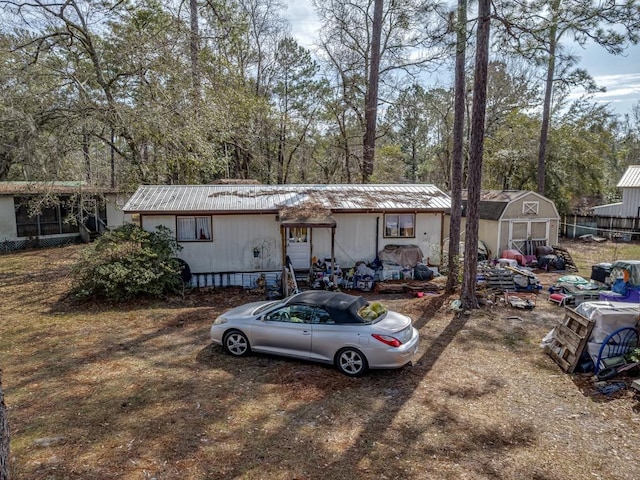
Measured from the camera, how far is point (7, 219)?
20906mm

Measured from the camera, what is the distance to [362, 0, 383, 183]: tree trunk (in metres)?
20.3

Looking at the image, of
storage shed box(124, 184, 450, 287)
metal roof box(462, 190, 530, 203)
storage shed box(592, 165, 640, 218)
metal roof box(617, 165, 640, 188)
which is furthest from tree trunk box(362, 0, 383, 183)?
metal roof box(617, 165, 640, 188)

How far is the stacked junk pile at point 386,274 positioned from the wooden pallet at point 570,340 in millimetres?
5399

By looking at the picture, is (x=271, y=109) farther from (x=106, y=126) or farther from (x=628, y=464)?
(x=628, y=464)

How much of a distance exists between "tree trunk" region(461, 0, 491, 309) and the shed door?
28.7ft

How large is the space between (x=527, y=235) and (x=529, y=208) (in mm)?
1257

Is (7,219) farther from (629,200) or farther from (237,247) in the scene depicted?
(629,200)

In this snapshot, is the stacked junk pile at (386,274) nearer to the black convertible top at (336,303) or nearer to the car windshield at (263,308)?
the car windshield at (263,308)

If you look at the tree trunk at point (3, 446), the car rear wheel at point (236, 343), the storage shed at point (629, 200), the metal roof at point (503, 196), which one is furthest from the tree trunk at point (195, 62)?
the storage shed at point (629, 200)

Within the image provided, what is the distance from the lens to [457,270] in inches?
529

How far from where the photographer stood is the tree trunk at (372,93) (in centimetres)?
2033

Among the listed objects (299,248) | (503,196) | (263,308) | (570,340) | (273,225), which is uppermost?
(503,196)

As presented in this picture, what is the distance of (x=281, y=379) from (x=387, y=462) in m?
2.71

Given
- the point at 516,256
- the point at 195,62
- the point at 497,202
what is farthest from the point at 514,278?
the point at 195,62
